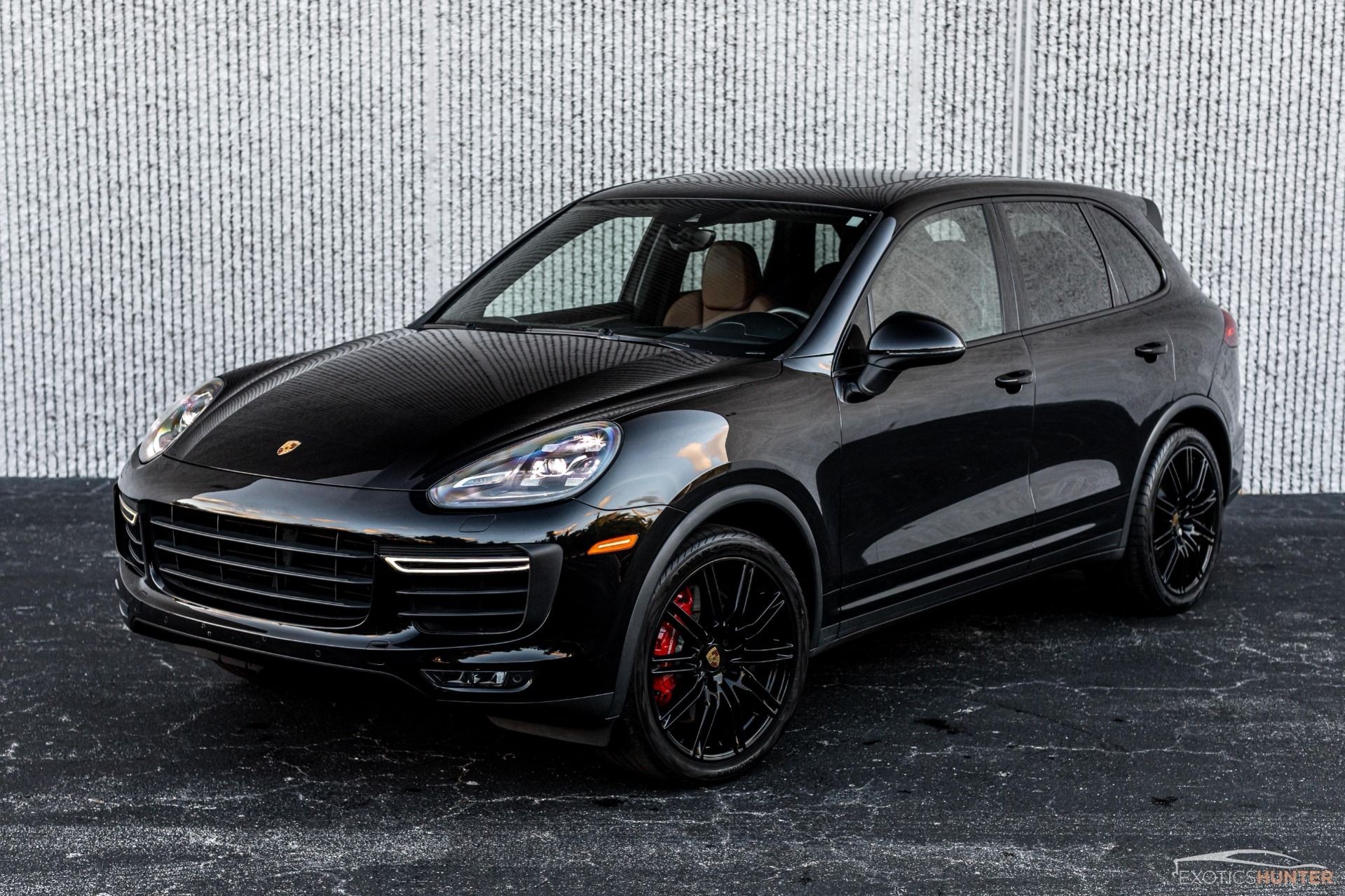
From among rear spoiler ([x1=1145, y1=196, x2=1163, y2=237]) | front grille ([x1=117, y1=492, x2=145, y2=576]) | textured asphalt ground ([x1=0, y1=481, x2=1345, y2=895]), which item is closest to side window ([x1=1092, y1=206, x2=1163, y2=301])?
rear spoiler ([x1=1145, y1=196, x2=1163, y2=237])

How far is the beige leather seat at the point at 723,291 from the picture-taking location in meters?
5.00

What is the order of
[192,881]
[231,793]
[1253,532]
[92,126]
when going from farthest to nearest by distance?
[92,126] < [1253,532] < [231,793] < [192,881]

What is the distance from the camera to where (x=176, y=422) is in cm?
477

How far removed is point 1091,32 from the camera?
29.2 ft

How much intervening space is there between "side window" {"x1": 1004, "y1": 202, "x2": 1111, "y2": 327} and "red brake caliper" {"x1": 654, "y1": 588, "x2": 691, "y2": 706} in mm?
1857

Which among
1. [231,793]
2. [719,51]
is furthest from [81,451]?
[231,793]

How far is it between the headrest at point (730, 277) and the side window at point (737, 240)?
2 centimetres

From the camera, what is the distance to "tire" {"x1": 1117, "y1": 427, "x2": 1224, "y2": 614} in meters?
6.06

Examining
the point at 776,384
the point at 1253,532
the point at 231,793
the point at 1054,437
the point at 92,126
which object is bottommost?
the point at 1253,532

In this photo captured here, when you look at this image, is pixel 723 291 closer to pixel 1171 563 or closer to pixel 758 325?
pixel 758 325

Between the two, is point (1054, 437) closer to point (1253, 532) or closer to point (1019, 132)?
point (1253, 532)

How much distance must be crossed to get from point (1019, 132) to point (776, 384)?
16.8ft

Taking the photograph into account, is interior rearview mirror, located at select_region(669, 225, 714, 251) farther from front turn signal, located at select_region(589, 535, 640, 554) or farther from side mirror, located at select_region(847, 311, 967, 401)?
front turn signal, located at select_region(589, 535, 640, 554)

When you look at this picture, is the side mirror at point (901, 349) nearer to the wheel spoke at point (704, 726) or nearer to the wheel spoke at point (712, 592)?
the wheel spoke at point (712, 592)
